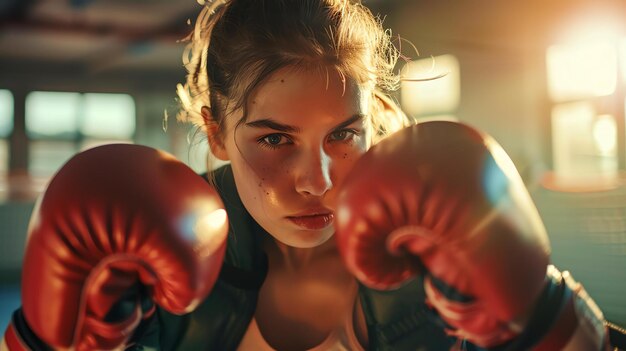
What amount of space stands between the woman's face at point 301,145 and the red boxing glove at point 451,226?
7.1 inches

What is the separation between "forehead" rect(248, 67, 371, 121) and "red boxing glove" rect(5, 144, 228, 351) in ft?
0.78

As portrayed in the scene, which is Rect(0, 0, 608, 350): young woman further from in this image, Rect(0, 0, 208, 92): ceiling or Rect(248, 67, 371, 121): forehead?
Rect(0, 0, 208, 92): ceiling

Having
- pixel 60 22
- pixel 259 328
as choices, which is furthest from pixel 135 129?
pixel 259 328

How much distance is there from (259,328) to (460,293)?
0.53m

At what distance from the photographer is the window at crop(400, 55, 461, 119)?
603 centimetres

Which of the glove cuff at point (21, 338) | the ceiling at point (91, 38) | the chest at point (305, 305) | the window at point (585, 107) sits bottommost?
the ceiling at point (91, 38)

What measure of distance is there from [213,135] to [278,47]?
0.24 m

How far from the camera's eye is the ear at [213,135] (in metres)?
1.19

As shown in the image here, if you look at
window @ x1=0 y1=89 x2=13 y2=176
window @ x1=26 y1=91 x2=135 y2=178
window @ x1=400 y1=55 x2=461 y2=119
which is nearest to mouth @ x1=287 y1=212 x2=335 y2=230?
window @ x1=400 y1=55 x2=461 y2=119

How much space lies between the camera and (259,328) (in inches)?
46.2

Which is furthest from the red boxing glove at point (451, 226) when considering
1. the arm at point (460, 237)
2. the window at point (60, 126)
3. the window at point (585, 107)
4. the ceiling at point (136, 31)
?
the window at point (60, 126)

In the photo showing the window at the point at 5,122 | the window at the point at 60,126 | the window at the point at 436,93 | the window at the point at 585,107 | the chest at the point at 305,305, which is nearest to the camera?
the chest at the point at 305,305

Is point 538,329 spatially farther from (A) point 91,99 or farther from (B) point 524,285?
(A) point 91,99

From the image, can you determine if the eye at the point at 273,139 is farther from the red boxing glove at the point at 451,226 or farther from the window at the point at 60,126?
the window at the point at 60,126
